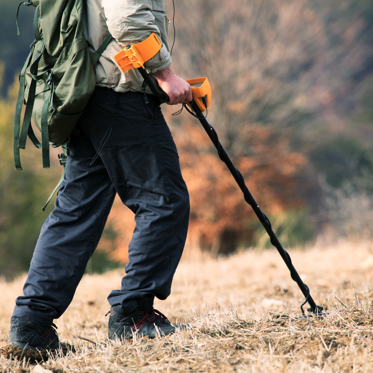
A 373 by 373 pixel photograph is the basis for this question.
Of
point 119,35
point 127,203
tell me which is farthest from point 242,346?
point 119,35

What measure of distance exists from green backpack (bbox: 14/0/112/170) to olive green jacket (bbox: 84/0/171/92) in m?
0.04

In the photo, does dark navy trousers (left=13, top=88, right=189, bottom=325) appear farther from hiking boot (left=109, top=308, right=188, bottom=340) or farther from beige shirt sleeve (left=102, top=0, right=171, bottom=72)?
beige shirt sleeve (left=102, top=0, right=171, bottom=72)

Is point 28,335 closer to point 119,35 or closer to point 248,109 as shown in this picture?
point 119,35

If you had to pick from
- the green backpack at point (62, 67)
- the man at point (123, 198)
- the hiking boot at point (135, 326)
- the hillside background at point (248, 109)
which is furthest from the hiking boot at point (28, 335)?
the hillside background at point (248, 109)

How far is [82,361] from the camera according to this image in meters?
1.63

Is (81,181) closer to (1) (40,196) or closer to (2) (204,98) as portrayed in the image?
(2) (204,98)

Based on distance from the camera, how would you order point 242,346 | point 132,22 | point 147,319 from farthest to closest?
point 147,319, point 132,22, point 242,346

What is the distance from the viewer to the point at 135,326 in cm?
191

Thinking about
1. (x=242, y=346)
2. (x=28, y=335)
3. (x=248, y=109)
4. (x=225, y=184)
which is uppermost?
(x=242, y=346)

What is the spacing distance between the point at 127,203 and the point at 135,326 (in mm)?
545

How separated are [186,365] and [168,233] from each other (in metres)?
0.61

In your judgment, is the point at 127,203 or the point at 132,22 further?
the point at 127,203

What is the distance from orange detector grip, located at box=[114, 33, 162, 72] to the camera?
1.73 m

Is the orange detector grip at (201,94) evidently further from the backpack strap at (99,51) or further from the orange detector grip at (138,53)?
the backpack strap at (99,51)
